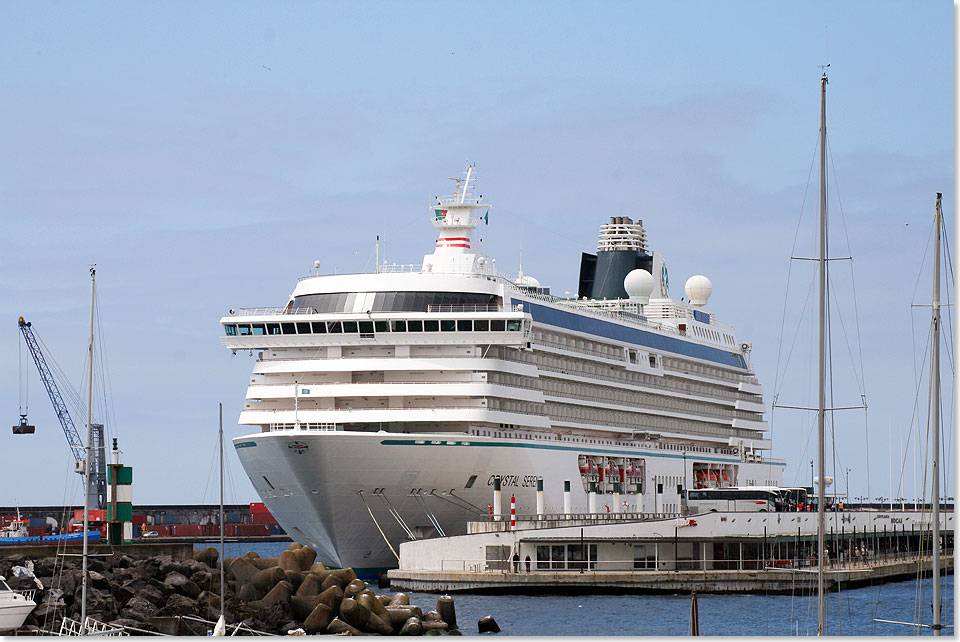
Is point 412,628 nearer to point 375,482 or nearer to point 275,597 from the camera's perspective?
point 275,597

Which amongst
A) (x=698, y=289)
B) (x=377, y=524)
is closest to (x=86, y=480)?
(x=377, y=524)

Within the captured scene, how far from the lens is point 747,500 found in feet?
205

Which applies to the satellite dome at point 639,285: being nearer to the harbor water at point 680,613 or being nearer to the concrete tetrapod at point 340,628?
the harbor water at point 680,613

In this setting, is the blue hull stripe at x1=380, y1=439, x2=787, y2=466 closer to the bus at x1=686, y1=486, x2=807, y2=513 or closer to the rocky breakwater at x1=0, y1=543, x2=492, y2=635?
the bus at x1=686, y1=486, x2=807, y2=513

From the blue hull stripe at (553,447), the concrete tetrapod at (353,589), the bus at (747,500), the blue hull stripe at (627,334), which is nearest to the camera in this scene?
the concrete tetrapod at (353,589)

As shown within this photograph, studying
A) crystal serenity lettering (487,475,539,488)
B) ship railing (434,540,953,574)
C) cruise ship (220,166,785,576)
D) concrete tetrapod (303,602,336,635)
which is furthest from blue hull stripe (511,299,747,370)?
concrete tetrapod (303,602,336,635)

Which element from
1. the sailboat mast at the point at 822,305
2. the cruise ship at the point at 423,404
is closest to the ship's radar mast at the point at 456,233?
the cruise ship at the point at 423,404

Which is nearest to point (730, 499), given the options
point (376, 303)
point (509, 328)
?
point (509, 328)

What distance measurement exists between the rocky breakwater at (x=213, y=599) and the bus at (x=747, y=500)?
20.2m

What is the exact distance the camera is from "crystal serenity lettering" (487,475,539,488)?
5572cm

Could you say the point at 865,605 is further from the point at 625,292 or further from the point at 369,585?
the point at 625,292

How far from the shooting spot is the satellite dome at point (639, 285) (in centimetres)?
7694

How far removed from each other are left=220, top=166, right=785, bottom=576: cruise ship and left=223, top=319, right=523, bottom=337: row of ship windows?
0.05 m

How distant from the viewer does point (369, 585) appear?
5478 cm
